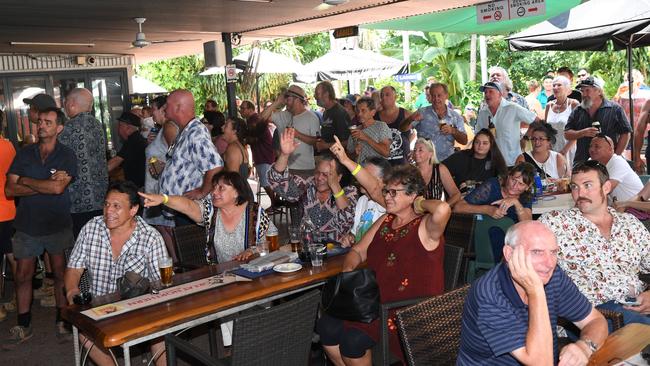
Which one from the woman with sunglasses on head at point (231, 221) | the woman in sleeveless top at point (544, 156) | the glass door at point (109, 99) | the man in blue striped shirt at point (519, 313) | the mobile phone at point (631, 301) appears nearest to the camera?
the man in blue striped shirt at point (519, 313)

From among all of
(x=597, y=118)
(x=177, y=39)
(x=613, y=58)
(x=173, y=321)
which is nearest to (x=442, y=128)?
(x=597, y=118)

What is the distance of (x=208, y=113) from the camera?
9828 millimetres

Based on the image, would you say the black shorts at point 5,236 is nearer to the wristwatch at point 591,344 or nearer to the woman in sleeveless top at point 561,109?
the wristwatch at point 591,344

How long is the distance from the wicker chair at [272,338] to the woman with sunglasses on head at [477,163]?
3.35 metres

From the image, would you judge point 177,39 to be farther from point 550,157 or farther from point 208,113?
point 550,157

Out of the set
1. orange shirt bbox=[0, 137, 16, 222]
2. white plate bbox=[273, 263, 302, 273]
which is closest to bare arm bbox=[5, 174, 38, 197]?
orange shirt bbox=[0, 137, 16, 222]

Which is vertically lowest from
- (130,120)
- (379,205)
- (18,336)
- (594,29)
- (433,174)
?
(18,336)

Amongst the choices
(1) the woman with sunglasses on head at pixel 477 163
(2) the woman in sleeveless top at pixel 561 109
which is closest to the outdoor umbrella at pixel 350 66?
(2) the woman in sleeveless top at pixel 561 109

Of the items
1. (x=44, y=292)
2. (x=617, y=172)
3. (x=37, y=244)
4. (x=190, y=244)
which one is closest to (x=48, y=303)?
(x=44, y=292)

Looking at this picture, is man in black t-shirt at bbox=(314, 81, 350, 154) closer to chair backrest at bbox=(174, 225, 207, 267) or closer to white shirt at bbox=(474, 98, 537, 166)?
white shirt at bbox=(474, 98, 537, 166)

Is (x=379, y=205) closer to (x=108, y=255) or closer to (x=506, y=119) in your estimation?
(x=108, y=255)

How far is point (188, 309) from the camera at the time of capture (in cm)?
330

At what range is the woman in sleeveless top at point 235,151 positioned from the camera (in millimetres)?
6914

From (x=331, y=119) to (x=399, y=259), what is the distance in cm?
495
